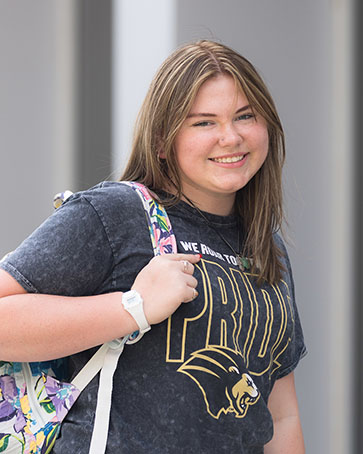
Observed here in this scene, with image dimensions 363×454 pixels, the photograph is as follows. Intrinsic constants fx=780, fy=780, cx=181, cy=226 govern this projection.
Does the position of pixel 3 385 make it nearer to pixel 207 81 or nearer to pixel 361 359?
pixel 207 81

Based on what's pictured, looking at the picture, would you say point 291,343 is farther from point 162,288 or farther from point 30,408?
point 30,408

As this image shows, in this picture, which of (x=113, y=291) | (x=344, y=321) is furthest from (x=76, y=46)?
(x=113, y=291)

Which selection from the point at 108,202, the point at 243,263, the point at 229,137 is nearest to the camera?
the point at 108,202

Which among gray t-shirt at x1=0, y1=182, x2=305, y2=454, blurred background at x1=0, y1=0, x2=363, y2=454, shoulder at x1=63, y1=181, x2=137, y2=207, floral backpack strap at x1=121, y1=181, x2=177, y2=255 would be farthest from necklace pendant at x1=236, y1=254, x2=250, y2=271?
blurred background at x1=0, y1=0, x2=363, y2=454

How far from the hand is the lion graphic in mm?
142

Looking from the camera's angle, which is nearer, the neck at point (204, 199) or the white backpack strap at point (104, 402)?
the white backpack strap at point (104, 402)

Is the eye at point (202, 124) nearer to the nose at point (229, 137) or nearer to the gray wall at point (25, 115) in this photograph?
the nose at point (229, 137)

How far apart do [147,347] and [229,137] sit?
0.52m

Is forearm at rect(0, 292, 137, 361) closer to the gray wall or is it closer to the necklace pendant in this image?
the necklace pendant

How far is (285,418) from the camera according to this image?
A: 86.2 inches

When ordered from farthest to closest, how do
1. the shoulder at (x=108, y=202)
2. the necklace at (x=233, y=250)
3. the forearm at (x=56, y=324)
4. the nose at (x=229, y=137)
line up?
the necklace at (x=233, y=250) → the nose at (x=229, y=137) → the shoulder at (x=108, y=202) → the forearm at (x=56, y=324)

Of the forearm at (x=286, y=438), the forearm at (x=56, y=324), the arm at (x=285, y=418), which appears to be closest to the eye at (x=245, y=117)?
the forearm at (x=56, y=324)

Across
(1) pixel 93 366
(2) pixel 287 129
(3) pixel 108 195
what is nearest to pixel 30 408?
(1) pixel 93 366

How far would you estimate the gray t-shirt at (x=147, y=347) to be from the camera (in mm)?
1652
